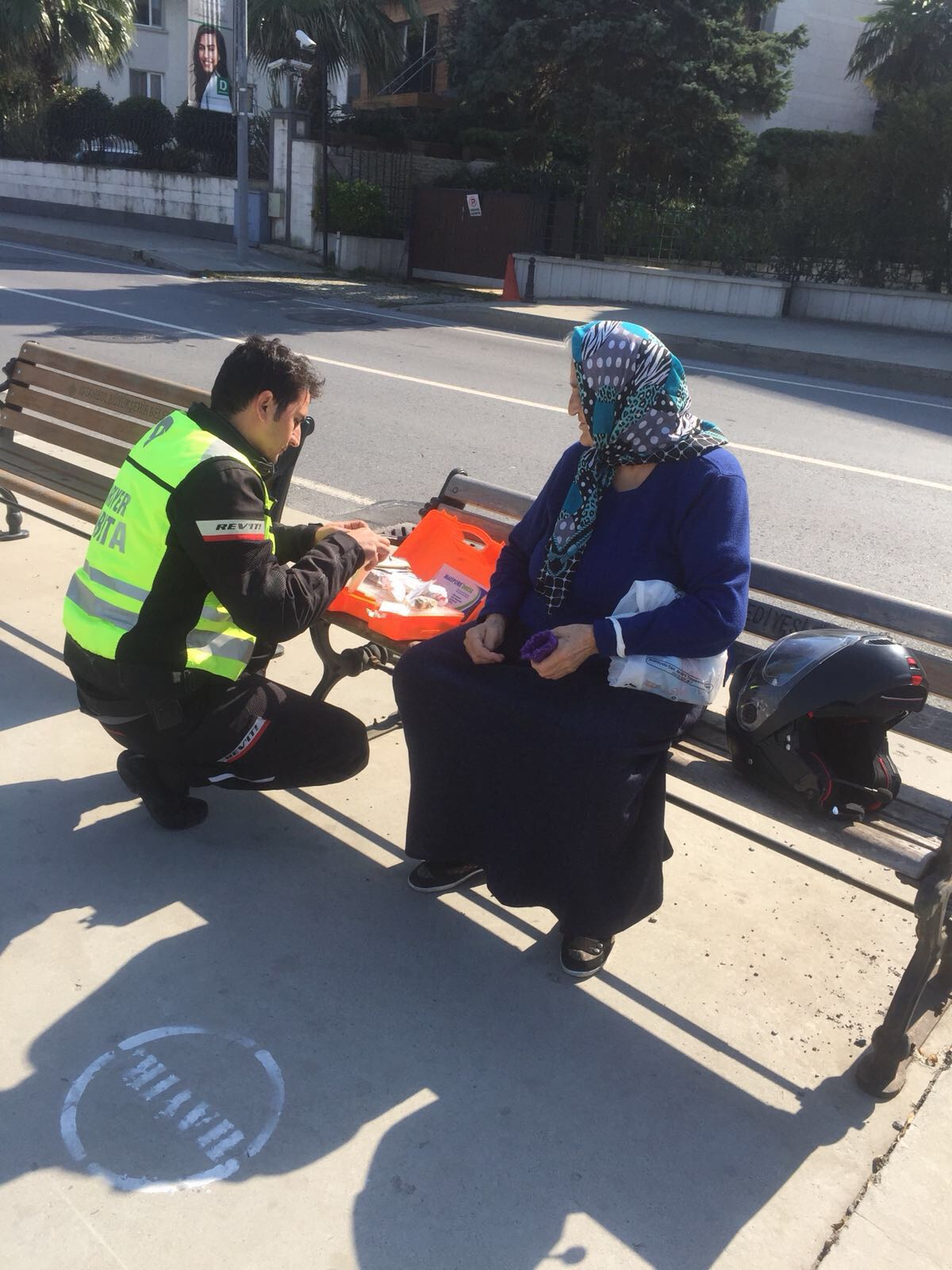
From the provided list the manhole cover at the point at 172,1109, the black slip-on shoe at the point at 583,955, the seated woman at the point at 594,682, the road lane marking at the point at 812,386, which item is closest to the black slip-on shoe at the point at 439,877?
the seated woman at the point at 594,682

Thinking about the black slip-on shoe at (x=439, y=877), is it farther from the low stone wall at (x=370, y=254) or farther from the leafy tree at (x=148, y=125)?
the leafy tree at (x=148, y=125)

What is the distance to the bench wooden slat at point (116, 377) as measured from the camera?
4.18 m

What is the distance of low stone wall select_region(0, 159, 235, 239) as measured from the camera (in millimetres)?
26344

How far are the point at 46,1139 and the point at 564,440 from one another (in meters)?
7.29

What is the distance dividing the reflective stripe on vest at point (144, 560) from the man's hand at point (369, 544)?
32cm

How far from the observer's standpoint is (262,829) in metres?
3.30

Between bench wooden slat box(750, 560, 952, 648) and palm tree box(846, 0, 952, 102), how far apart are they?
29.2 meters

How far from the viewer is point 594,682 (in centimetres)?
271

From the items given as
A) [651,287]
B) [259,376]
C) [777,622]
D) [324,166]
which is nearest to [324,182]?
[324,166]

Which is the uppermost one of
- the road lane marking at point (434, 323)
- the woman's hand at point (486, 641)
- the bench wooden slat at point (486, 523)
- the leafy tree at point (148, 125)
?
the leafy tree at point (148, 125)

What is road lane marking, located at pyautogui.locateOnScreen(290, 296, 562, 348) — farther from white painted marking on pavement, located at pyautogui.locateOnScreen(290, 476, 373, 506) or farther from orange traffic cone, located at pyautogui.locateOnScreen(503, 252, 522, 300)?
white painted marking on pavement, located at pyautogui.locateOnScreen(290, 476, 373, 506)

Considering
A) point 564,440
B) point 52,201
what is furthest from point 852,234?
point 52,201

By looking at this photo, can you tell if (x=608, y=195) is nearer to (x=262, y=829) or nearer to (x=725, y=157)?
(x=725, y=157)

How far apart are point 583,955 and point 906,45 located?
32708 mm
